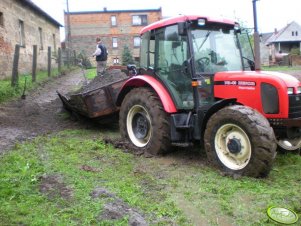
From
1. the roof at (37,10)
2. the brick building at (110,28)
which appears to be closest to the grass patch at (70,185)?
the roof at (37,10)

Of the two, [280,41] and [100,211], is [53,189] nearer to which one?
[100,211]

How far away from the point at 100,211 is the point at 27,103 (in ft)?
27.0

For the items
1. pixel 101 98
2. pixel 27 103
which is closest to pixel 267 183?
pixel 101 98

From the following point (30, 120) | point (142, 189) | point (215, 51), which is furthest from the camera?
point (30, 120)

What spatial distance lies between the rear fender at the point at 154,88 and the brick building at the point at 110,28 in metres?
41.9

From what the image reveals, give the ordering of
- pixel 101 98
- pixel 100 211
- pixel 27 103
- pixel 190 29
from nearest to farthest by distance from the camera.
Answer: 1. pixel 100 211
2. pixel 190 29
3. pixel 101 98
4. pixel 27 103

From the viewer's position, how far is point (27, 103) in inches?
462

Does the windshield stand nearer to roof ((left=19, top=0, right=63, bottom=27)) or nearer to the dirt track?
the dirt track

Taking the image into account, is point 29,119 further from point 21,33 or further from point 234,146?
point 21,33

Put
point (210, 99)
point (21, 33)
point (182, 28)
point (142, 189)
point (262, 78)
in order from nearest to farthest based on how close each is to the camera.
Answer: point (142, 189) < point (262, 78) < point (182, 28) < point (210, 99) < point (21, 33)

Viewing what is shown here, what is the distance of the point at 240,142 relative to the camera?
5363mm

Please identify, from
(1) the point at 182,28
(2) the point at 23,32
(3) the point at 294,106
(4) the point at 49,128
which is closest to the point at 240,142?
(3) the point at 294,106

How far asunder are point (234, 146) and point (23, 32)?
18.8m

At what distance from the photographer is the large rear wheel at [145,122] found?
6.55 metres
